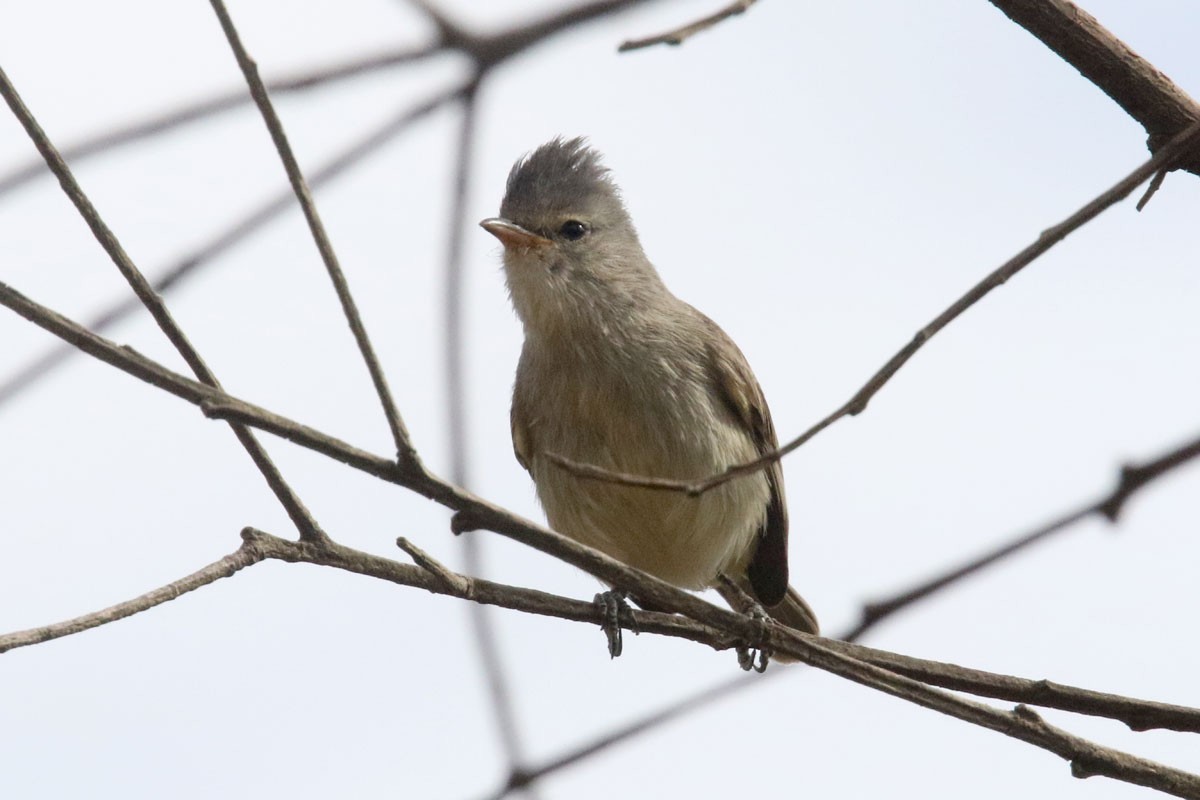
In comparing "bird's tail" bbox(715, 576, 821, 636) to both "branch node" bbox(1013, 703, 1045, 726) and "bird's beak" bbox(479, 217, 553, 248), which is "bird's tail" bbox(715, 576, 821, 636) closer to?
"bird's beak" bbox(479, 217, 553, 248)

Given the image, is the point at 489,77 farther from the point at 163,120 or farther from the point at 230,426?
the point at 230,426

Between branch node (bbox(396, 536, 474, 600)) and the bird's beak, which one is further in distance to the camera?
the bird's beak

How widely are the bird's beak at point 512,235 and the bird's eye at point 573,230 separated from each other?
114mm

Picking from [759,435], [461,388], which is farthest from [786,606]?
[461,388]

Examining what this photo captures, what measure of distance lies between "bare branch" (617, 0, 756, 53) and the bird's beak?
→ 323cm

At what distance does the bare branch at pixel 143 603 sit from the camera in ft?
5.31

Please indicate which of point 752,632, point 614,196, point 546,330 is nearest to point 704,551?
point 546,330

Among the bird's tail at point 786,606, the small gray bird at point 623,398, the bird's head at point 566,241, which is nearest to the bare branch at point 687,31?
the small gray bird at point 623,398

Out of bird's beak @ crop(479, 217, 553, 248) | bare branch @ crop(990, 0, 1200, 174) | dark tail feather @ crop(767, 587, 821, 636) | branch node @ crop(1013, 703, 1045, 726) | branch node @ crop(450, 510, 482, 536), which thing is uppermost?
bird's beak @ crop(479, 217, 553, 248)

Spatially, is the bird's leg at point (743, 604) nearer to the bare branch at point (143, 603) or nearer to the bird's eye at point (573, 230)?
the bird's eye at point (573, 230)

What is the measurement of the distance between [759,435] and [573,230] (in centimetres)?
100

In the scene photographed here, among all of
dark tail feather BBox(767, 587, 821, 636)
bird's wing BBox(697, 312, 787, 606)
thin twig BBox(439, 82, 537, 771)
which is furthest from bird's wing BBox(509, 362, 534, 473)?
thin twig BBox(439, 82, 537, 771)

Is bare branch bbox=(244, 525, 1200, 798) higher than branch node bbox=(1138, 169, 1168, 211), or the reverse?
branch node bbox=(1138, 169, 1168, 211)

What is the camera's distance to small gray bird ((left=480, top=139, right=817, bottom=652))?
14.5 ft
